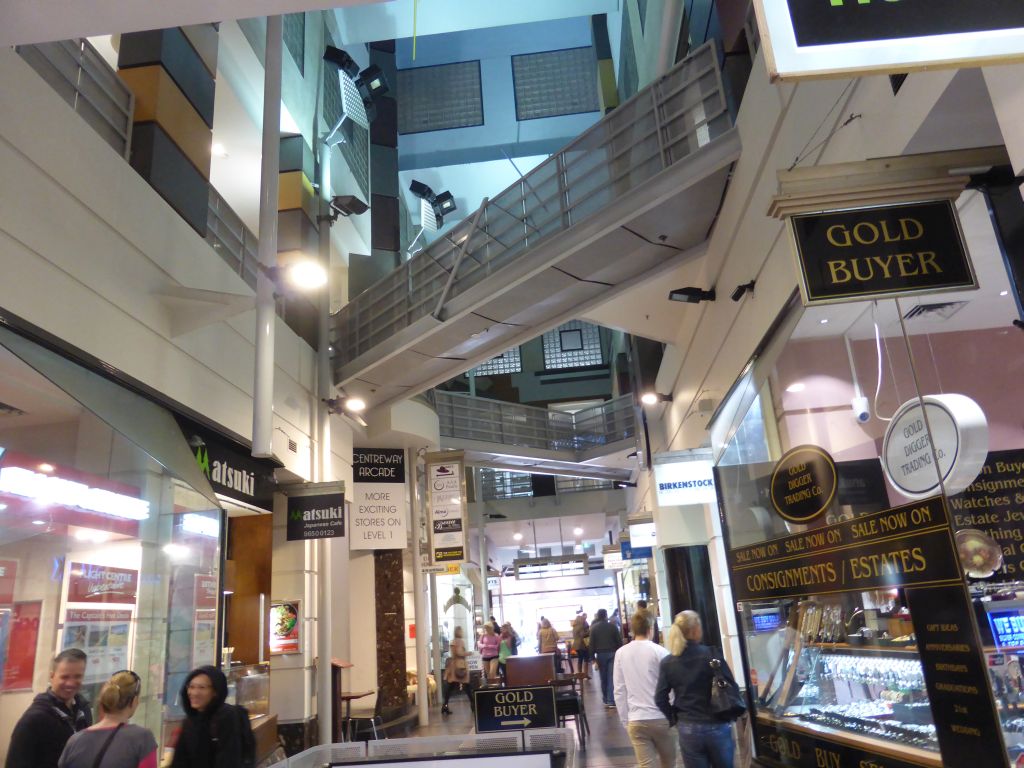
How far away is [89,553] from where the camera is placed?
17.0 feet

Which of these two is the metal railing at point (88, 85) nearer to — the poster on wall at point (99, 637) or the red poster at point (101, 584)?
the red poster at point (101, 584)

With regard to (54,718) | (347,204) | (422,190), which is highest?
(422,190)

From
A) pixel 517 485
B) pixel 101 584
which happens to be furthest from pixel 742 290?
pixel 517 485

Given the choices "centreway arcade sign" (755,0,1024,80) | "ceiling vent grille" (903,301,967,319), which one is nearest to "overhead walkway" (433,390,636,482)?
"ceiling vent grille" (903,301,967,319)

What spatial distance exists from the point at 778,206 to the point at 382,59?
1383cm

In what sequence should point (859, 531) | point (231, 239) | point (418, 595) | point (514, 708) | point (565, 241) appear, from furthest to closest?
point (418, 595)
point (231, 239)
point (565, 241)
point (514, 708)
point (859, 531)

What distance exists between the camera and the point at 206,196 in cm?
759

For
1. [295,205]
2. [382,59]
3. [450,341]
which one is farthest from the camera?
[382,59]

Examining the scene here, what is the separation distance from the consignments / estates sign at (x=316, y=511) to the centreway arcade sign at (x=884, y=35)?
8.20 metres

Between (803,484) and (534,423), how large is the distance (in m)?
13.5

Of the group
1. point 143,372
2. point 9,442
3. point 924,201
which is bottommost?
point 9,442

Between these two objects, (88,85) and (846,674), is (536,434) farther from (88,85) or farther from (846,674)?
(846,674)

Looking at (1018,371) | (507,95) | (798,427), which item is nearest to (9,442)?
(798,427)

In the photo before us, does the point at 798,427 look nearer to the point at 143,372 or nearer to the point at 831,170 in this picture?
the point at 831,170
